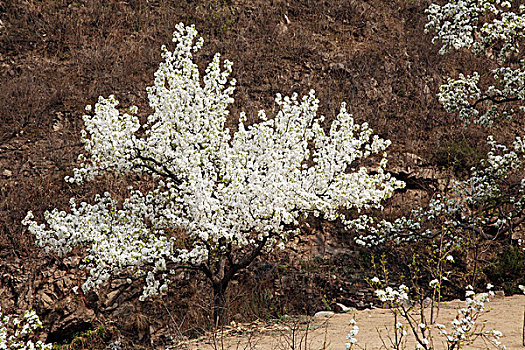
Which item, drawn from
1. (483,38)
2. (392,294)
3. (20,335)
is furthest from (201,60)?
(392,294)

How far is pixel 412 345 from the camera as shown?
579 centimetres

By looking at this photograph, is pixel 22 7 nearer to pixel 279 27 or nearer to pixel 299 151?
pixel 279 27

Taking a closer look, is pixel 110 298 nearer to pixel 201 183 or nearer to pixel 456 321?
pixel 201 183

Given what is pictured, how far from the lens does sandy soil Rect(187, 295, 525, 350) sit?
236 inches

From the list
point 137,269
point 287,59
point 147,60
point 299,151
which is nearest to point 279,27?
point 287,59

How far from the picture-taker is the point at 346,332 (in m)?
6.88

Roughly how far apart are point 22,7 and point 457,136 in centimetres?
1603

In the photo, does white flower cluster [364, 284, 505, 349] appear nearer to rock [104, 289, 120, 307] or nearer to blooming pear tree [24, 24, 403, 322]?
blooming pear tree [24, 24, 403, 322]

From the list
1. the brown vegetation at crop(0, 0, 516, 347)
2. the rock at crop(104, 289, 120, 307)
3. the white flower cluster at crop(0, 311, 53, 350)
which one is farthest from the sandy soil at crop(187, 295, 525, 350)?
the rock at crop(104, 289, 120, 307)

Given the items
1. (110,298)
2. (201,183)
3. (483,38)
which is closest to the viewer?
(201,183)

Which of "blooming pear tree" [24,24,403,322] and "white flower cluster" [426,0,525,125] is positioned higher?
"white flower cluster" [426,0,525,125]

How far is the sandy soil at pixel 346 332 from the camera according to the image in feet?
19.6

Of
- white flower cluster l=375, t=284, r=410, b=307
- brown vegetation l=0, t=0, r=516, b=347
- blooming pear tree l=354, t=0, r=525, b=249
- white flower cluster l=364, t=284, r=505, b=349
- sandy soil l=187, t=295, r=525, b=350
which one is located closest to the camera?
white flower cluster l=364, t=284, r=505, b=349

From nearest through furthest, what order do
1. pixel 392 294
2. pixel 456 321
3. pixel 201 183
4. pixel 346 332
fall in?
pixel 456 321, pixel 392 294, pixel 201 183, pixel 346 332
